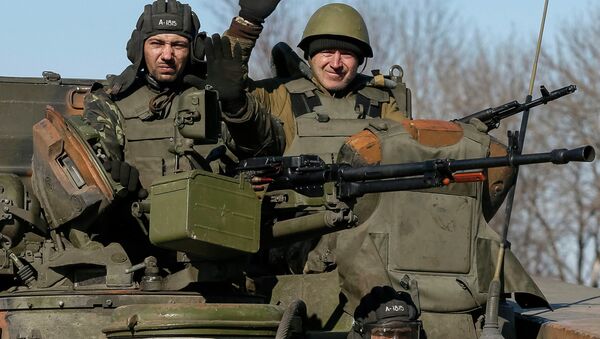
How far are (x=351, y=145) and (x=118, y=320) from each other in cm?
215

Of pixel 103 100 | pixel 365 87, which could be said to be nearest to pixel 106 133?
pixel 103 100

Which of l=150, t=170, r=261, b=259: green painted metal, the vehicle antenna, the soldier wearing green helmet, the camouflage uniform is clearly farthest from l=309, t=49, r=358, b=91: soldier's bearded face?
l=150, t=170, r=261, b=259: green painted metal

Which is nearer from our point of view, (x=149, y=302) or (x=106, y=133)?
(x=149, y=302)

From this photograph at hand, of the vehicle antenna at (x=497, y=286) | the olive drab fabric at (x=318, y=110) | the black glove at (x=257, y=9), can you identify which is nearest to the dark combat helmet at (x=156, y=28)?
the black glove at (x=257, y=9)

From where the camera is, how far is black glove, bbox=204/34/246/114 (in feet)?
34.1

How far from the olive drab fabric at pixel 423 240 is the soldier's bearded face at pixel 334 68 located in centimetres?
165

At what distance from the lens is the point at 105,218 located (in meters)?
10.6

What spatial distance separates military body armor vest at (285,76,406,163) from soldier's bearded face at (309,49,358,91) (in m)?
0.10

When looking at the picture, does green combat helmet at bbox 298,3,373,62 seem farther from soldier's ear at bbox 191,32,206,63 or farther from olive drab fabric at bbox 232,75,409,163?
soldier's ear at bbox 191,32,206,63

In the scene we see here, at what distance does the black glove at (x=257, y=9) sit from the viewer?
36.1 feet

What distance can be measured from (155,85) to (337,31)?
1816 mm

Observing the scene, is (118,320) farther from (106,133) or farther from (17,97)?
(17,97)

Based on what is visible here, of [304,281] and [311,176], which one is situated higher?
[311,176]

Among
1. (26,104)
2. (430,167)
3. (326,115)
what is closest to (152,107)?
(326,115)
